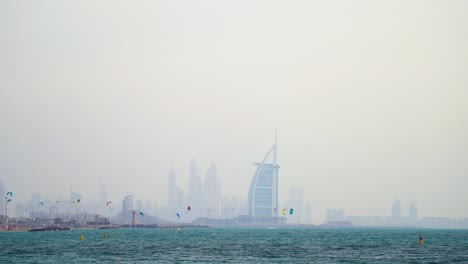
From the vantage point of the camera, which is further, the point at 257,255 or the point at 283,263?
the point at 257,255

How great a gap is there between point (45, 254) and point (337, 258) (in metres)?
50.0

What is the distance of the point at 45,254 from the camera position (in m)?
114

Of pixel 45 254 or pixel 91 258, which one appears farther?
pixel 45 254

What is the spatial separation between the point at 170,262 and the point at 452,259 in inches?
1819

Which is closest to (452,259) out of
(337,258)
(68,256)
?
(337,258)

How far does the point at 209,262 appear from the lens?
9800cm

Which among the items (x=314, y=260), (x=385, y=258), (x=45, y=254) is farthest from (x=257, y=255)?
(x=45, y=254)

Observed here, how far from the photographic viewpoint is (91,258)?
343 feet

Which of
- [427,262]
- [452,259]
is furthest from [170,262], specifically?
[452,259]

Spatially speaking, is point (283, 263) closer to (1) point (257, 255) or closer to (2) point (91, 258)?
(1) point (257, 255)

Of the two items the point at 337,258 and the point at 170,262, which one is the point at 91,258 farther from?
the point at 337,258

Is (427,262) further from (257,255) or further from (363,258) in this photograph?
(257,255)

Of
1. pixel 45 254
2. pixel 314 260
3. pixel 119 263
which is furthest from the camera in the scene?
pixel 45 254

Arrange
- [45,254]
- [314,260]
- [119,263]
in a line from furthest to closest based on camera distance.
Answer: [45,254], [314,260], [119,263]
